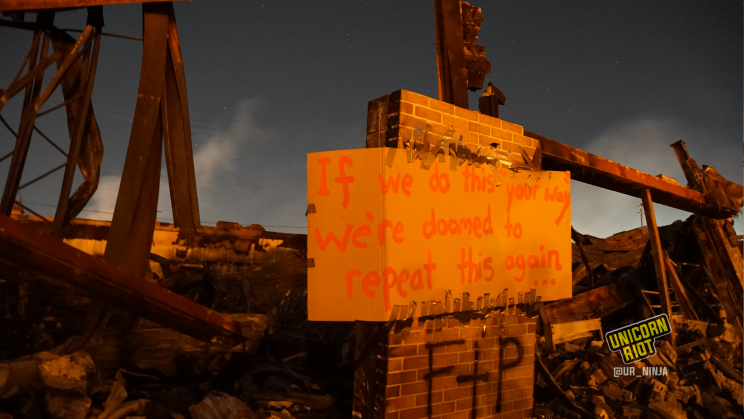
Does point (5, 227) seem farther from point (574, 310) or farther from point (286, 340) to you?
point (574, 310)

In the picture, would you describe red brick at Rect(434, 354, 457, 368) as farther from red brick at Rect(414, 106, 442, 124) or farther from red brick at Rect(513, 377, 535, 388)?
red brick at Rect(414, 106, 442, 124)

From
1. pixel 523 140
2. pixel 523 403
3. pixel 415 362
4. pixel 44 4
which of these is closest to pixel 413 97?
pixel 523 140

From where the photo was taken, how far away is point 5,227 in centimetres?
279

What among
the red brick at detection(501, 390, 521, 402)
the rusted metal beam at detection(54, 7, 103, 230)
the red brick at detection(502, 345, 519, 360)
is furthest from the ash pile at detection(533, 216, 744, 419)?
the rusted metal beam at detection(54, 7, 103, 230)

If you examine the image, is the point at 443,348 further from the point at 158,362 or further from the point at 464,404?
the point at 158,362

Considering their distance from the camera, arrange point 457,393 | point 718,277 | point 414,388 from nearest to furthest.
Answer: point 414,388 < point 457,393 < point 718,277

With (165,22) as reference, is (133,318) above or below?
below

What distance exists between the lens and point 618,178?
4996 millimetres

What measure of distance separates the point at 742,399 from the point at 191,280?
6282mm

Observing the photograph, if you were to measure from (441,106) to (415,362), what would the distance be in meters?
1.69

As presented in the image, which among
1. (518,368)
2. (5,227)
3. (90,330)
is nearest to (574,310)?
(518,368)

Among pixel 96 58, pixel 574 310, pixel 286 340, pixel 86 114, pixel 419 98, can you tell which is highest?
pixel 96 58

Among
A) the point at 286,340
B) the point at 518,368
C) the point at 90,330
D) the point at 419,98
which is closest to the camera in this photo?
the point at 419,98

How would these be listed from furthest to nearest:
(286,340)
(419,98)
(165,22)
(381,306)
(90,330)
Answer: (286,340), (165,22), (90,330), (419,98), (381,306)
